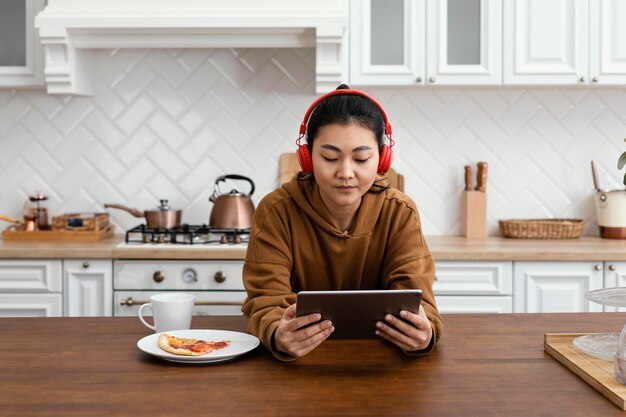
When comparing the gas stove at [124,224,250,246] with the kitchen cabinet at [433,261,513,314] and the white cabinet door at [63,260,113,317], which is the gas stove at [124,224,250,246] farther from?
the kitchen cabinet at [433,261,513,314]

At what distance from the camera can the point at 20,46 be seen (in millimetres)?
3551

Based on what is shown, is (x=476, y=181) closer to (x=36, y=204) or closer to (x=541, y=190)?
(x=541, y=190)

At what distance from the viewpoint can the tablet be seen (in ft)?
4.94

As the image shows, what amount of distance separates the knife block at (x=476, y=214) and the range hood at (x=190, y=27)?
0.86m

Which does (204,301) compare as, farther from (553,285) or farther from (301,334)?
(301,334)

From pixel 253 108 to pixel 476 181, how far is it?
1137 mm

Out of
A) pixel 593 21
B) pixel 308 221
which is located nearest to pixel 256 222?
pixel 308 221

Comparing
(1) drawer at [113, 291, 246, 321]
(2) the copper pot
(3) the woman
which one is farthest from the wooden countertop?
(3) the woman

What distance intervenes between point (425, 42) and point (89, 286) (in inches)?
69.5

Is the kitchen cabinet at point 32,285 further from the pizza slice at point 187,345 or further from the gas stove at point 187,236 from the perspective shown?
the pizza slice at point 187,345

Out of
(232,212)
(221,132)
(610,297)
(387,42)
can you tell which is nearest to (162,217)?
(232,212)

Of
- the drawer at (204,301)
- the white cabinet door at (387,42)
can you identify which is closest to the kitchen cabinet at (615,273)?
the white cabinet door at (387,42)

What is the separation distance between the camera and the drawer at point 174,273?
3.24 metres

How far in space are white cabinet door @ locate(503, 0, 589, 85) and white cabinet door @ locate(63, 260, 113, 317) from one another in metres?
1.93
